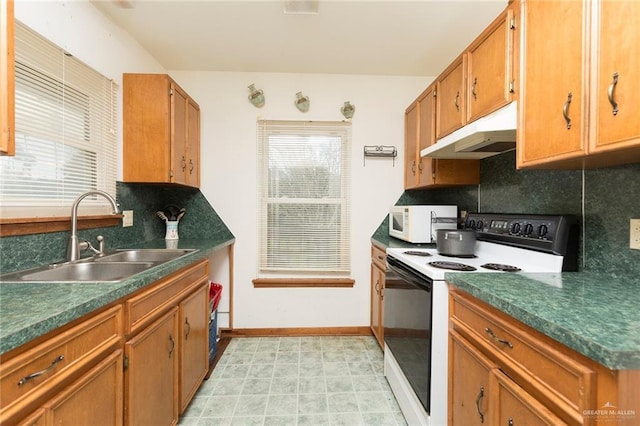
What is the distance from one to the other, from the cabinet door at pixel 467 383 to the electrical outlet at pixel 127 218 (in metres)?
2.19

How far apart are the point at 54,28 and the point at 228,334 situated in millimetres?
2482

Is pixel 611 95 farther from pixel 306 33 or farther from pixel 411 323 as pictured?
pixel 306 33

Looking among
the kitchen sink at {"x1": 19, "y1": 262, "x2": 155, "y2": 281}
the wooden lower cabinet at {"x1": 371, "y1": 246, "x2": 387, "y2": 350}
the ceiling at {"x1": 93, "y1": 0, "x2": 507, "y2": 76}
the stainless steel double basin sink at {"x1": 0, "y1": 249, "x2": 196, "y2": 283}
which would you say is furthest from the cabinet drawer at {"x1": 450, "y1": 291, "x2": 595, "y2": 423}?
the ceiling at {"x1": 93, "y1": 0, "x2": 507, "y2": 76}

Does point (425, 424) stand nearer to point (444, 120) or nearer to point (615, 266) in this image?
point (615, 266)

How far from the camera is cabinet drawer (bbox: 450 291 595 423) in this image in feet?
2.01

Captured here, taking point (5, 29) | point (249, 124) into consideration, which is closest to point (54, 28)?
point (5, 29)

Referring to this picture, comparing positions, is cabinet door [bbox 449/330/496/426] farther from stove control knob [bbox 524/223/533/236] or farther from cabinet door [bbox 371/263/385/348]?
cabinet door [bbox 371/263/385/348]

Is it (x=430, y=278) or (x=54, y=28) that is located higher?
(x=54, y=28)

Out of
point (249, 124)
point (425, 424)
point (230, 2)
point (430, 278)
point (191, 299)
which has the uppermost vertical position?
point (230, 2)

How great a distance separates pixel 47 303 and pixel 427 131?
232 centimetres

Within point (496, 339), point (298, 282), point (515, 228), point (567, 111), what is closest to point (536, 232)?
point (515, 228)

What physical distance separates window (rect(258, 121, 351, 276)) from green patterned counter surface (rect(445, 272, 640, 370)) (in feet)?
4.92

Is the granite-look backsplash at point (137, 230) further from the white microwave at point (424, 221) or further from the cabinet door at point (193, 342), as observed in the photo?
the white microwave at point (424, 221)

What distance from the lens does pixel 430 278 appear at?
4.18ft
